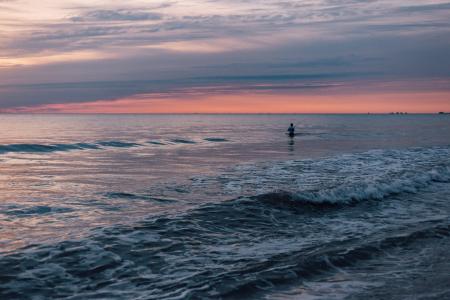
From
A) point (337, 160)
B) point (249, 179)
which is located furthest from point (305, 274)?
point (337, 160)

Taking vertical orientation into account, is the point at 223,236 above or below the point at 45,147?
below

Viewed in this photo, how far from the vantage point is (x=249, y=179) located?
1938cm

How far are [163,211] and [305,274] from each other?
5.35 metres

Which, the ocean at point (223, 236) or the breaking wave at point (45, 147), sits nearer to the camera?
the ocean at point (223, 236)

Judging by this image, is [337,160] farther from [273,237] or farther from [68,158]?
[273,237]

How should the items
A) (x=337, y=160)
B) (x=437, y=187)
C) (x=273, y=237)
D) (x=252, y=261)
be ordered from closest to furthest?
(x=252, y=261), (x=273, y=237), (x=437, y=187), (x=337, y=160)

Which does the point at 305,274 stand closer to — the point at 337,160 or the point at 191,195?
the point at 191,195

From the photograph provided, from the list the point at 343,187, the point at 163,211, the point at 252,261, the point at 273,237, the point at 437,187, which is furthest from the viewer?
the point at 437,187

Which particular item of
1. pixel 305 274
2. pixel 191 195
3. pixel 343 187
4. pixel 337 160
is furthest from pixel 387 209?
pixel 337 160

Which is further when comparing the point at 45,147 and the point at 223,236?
the point at 45,147

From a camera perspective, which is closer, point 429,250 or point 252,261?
point 252,261

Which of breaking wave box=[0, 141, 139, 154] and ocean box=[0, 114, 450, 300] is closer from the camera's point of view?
ocean box=[0, 114, 450, 300]

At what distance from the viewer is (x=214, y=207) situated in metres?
13.3

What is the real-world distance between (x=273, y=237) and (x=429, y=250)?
3251 mm
